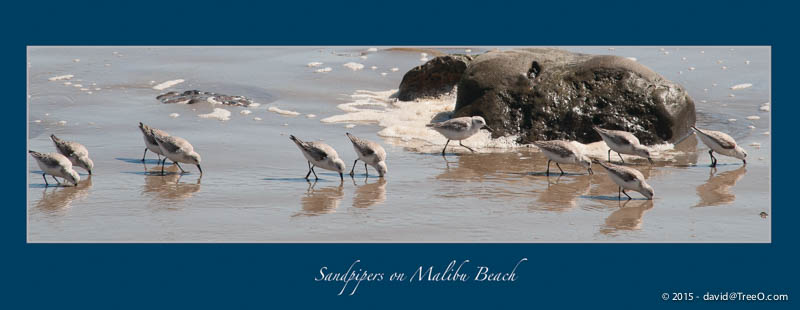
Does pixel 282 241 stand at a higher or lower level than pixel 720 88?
lower

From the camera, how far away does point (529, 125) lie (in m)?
15.0

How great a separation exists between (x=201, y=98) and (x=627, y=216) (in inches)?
383

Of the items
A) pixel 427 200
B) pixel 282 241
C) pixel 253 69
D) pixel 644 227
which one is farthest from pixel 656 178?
pixel 253 69

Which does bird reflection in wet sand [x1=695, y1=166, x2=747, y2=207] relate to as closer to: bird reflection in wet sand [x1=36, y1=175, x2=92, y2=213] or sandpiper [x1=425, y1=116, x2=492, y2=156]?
sandpiper [x1=425, y1=116, x2=492, y2=156]

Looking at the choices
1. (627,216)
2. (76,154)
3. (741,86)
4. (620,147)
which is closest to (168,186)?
(76,154)

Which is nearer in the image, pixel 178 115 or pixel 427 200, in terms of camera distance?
pixel 427 200

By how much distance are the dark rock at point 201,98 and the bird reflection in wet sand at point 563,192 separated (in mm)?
7324

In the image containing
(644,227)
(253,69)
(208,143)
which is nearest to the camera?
(644,227)

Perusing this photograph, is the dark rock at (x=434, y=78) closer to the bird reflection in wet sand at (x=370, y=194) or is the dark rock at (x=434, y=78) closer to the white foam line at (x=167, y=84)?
the white foam line at (x=167, y=84)

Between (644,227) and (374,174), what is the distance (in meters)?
4.10

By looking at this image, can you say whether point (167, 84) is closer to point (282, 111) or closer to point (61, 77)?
point (61, 77)

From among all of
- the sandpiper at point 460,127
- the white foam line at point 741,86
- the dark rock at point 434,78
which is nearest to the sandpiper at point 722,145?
the sandpiper at point 460,127

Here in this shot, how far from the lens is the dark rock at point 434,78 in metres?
18.6

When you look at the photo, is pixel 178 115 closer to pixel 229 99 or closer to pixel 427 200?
pixel 229 99
